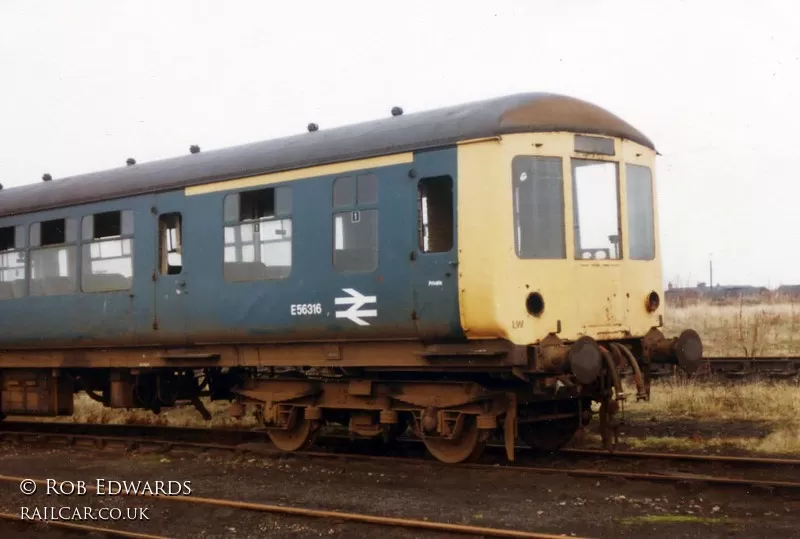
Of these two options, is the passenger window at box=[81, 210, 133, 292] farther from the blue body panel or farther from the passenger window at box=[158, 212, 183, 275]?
the passenger window at box=[158, 212, 183, 275]

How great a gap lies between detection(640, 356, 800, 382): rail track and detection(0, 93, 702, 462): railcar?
6820 millimetres

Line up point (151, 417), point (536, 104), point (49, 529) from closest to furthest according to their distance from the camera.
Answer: point (49, 529) < point (536, 104) < point (151, 417)

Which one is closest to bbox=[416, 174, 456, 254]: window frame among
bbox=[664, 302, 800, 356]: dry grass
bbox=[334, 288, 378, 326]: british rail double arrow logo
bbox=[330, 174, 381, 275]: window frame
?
bbox=[330, 174, 381, 275]: window frame

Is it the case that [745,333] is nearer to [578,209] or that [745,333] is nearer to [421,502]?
[578,209]

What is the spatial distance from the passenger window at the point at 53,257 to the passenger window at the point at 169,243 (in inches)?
65.1

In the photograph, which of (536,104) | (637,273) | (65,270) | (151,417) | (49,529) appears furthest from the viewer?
(151,417)

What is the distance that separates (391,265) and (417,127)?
1.39m

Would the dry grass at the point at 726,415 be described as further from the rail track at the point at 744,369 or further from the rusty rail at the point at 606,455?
the rusty rail at the point at 606,455

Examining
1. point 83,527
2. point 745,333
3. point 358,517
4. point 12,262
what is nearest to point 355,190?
point 358,517

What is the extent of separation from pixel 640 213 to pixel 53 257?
7.78 m

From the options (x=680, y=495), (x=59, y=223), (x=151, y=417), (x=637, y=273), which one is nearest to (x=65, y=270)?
(x=59, y=223)

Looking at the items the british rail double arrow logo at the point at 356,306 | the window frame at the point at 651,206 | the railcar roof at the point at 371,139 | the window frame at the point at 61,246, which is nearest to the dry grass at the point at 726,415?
the window frame at the point at 651,206

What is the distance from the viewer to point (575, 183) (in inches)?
371

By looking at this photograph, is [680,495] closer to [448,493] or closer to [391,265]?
[448,493]
